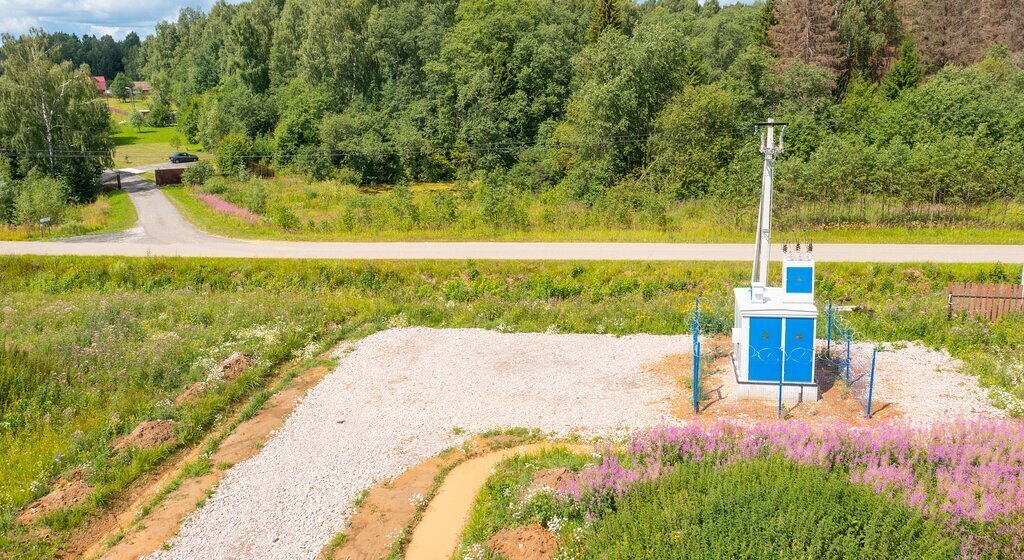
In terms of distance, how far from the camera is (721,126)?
4028 cm

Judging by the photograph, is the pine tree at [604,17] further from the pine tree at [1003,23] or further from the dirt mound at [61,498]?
the dirt mound at [61,498]

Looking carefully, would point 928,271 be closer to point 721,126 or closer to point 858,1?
point 721,126

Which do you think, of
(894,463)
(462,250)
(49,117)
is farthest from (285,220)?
(894,463)

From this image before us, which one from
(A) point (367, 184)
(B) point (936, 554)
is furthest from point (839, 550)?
(A) point (367, 184)

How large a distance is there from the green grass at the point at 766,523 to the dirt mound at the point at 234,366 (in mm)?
10385

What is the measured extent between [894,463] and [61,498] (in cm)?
1338

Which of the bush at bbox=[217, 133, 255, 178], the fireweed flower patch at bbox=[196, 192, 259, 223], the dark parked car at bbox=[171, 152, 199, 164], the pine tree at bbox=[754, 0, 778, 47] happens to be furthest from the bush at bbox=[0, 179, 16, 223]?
the pine tree at bbox=[754, 0, 778, 47]

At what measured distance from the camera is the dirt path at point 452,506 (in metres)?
10.4

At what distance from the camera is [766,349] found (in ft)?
47.0

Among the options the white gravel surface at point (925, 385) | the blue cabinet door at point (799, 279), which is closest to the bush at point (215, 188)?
the blue cabinet door at point (799, 279)

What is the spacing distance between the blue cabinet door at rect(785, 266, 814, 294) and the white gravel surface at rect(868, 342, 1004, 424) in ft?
8.96

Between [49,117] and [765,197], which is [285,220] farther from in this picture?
[49,117]

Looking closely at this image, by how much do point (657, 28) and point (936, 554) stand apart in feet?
124

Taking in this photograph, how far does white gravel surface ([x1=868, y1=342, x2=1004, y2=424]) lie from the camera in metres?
13.7
